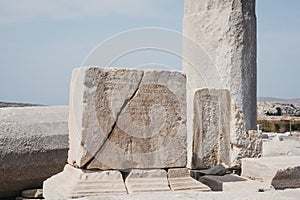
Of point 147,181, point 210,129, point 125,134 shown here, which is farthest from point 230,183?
point 125,134

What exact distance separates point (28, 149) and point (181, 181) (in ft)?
6.77

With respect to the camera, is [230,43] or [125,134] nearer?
[125,134]

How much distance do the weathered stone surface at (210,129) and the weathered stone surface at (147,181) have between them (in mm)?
983

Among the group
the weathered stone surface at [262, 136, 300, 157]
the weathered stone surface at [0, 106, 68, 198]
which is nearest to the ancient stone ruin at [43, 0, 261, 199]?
the weathered stone surface at [0, 106, 68, 198]

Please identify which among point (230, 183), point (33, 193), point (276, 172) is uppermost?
point (276, 172)

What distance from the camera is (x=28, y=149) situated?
5129 mm

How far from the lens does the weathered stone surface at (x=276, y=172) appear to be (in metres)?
4.35

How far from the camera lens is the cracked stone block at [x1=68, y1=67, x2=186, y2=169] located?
Result: 373 centimetres

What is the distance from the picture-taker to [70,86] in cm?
412

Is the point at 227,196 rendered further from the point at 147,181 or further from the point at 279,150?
the point at 279,150

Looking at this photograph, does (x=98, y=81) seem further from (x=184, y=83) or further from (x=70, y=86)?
(x=184, y=83)

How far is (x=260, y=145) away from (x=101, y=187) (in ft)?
7.97

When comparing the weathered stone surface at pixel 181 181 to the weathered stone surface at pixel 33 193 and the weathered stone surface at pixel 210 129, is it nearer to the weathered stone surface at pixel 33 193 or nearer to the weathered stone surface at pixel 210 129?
the weathered stone surface at pixel 210 129

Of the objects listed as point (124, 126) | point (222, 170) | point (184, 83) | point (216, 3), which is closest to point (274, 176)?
point (222, 170)
